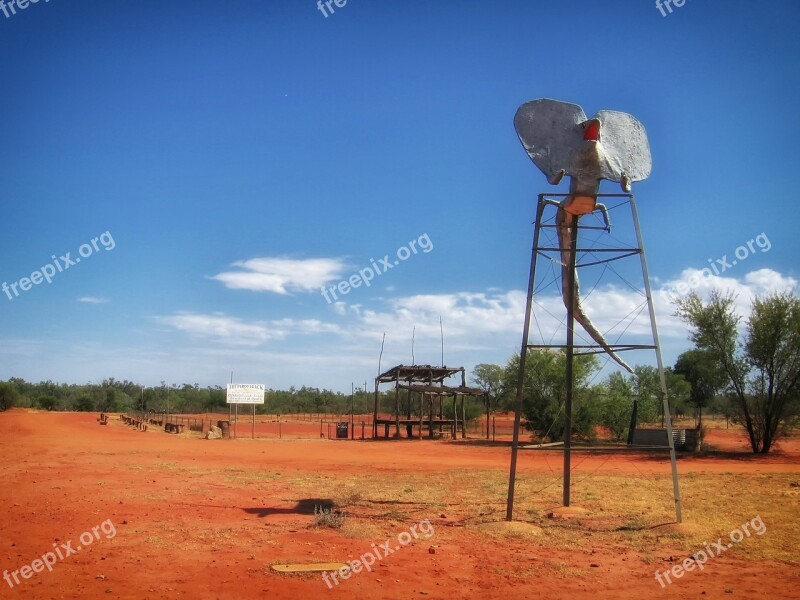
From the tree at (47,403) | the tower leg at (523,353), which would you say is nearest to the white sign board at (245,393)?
the tower leg at (523,353)

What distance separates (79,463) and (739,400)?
2529 cm

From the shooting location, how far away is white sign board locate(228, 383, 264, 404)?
3959 cm

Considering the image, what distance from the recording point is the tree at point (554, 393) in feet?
109

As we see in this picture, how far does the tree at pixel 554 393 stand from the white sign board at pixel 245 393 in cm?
1614

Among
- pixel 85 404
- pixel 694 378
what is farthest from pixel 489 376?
pixel 85 404

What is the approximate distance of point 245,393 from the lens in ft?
132

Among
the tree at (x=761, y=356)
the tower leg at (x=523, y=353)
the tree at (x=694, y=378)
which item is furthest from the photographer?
the tree at (x=694, y=378)

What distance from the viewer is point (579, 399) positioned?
33250 millimetres

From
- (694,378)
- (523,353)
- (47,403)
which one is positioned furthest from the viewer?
(47,403)

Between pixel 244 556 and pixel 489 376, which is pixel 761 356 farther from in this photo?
pixel 489 376

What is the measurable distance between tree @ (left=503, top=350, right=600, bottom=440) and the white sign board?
52.9 ft

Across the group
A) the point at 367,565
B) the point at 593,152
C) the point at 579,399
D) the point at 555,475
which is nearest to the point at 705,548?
the point at 367,565

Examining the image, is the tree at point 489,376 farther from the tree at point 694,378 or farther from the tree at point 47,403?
the tree at point 47,403

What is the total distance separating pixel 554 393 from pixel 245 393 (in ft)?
59.1
